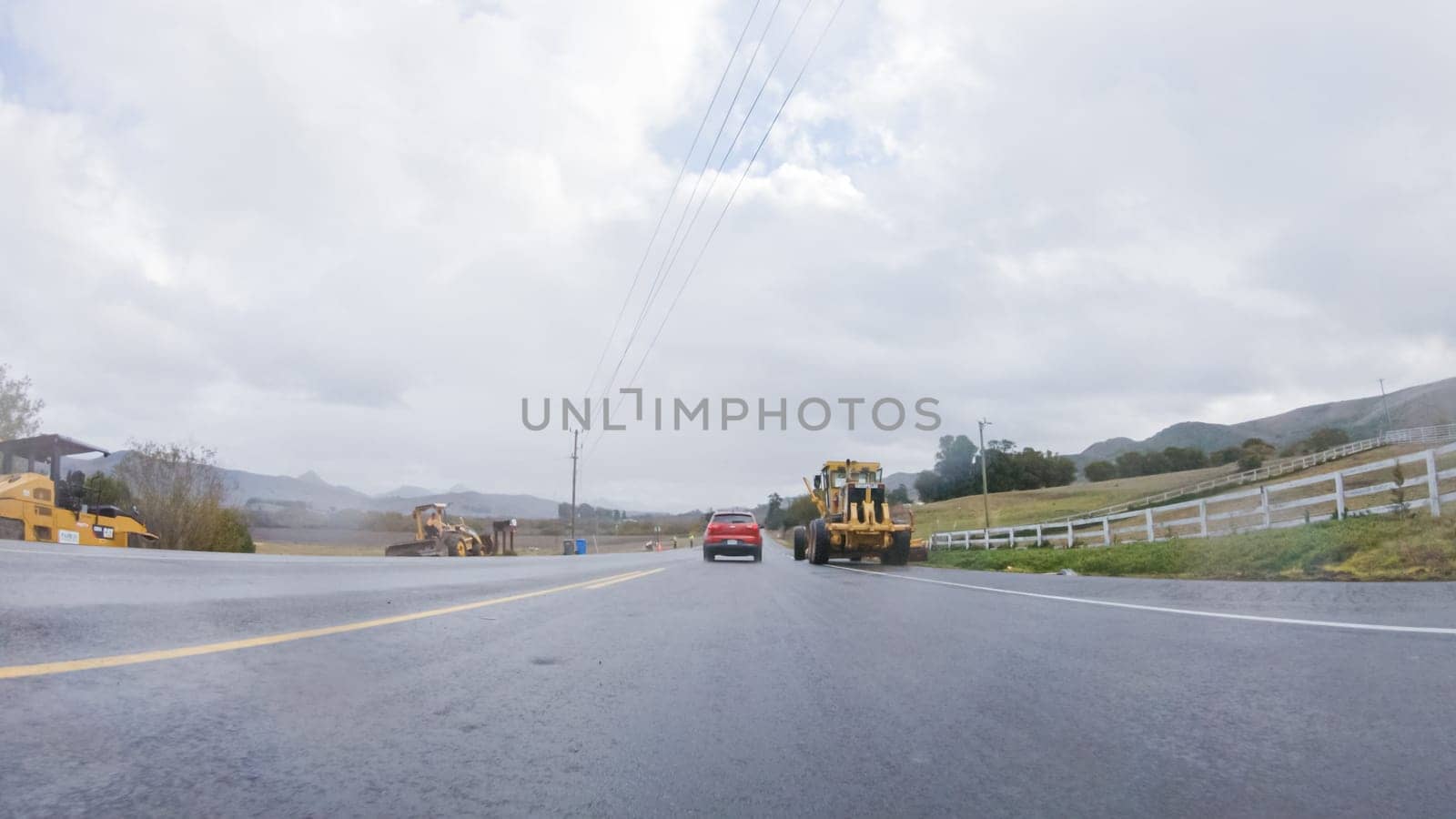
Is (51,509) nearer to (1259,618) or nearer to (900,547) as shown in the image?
(900,547)

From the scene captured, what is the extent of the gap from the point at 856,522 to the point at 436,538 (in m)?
18.6

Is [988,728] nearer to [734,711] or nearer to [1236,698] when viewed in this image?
[734,711]

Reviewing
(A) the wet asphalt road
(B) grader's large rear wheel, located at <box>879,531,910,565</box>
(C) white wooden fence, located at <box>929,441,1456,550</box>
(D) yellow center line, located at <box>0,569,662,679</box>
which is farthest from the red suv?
(A) the wet asphalt road

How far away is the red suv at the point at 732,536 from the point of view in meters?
24.9

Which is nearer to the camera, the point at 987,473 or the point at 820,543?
the point at 820,543

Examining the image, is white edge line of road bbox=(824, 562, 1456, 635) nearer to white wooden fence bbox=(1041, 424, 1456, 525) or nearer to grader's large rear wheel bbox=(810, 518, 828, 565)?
grader's large rear wheel bbox=(810, 518, 828, 565)

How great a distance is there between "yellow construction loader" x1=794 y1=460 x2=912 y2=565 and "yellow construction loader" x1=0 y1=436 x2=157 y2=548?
58.7 feet

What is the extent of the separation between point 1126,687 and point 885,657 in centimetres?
128

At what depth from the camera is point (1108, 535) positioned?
2256cm

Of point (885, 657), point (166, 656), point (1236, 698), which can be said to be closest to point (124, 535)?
point (166, 656)

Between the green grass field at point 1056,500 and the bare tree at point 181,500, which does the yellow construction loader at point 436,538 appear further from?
the green grass field at point 1056,500

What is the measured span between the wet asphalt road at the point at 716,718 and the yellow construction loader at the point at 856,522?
728 inches

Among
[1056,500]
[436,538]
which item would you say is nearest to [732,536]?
[436,538]

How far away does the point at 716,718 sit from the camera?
299 centimetres
